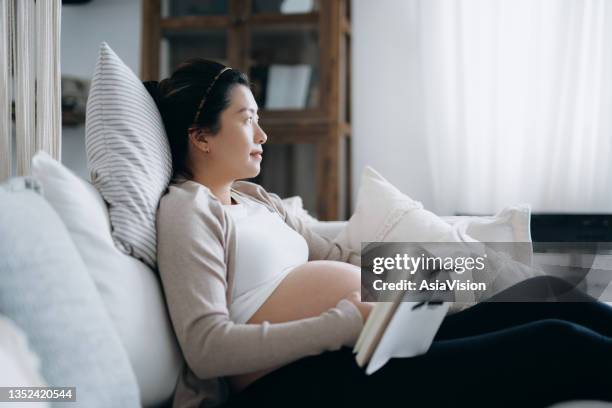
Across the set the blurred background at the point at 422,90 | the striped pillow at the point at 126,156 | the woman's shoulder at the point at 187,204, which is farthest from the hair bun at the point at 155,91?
the blurred background at the point at 422,90

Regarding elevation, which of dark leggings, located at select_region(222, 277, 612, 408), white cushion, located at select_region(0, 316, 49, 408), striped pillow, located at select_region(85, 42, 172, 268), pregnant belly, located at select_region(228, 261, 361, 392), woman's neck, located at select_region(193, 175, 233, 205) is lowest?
dark leggings, located at select_region(222, 277, 612, 408)

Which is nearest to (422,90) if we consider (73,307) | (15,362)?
(73,307)

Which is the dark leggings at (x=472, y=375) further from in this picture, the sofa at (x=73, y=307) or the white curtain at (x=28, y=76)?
the white curtain at (x=28, y=76)

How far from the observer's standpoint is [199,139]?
1306mm

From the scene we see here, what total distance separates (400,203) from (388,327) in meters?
0.83

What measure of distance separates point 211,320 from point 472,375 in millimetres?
407

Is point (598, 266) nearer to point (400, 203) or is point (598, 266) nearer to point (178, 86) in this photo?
point (400, 203)

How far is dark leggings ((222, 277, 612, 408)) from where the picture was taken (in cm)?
92

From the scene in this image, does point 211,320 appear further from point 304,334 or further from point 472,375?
point 472,375

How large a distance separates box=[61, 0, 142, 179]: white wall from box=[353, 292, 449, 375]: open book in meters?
2.63

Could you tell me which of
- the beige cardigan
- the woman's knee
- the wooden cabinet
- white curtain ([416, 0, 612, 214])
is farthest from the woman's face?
white curtain ([416, 0, 612, 214])

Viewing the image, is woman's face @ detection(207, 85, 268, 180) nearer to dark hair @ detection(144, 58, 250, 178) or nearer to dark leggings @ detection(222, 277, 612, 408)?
dark hair @ detection(144, 58, 250, 178)

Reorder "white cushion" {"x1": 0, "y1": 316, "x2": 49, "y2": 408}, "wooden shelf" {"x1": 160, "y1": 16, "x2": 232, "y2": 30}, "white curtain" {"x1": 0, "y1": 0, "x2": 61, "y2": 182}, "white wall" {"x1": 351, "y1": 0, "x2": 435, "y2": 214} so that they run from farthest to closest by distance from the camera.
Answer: "white wall" {"x1": 351, "y1": 0, "x2": 435, "y2": 214} < "wooden shelf" {"x1": 160, "y1": 16, "x2": 232, "y2": 30} < "white curtain" {"x1": 0, "y1": 0, "x2": 61, "y2": 182} < "white cushion" {"x1": 0, "y1": 316, "x2": 49, "y2": 408}

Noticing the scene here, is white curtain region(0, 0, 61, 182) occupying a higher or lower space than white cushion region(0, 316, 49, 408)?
higher
